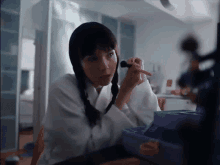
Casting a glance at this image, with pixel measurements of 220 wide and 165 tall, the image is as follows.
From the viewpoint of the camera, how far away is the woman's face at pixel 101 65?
323 mm

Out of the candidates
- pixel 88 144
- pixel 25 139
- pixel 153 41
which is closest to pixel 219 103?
pixel 153 41

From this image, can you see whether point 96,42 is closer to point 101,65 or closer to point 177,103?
point 101,65

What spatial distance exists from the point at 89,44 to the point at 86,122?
0.57 feet

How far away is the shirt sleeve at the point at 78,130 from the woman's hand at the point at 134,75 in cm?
6

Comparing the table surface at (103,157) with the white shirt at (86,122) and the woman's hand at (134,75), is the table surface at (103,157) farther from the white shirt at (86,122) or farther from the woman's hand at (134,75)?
the woman's hand at (134,75)

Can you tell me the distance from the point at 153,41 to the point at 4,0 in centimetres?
35

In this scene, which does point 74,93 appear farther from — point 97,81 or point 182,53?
point 182,53

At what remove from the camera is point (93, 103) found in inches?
15.1

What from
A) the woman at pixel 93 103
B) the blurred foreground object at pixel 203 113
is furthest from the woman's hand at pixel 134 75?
the blurred foreground object at pixel 203 113

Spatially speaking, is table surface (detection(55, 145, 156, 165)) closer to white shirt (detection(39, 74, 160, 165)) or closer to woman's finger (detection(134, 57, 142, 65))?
white shirt (detection(39, 74, 160, 165))

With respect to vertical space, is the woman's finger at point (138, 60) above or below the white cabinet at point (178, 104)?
above

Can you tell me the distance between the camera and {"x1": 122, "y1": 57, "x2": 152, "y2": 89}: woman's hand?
34 centimetres

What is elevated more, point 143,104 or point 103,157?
point 143,104

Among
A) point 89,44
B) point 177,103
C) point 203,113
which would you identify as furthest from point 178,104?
point 89,44
